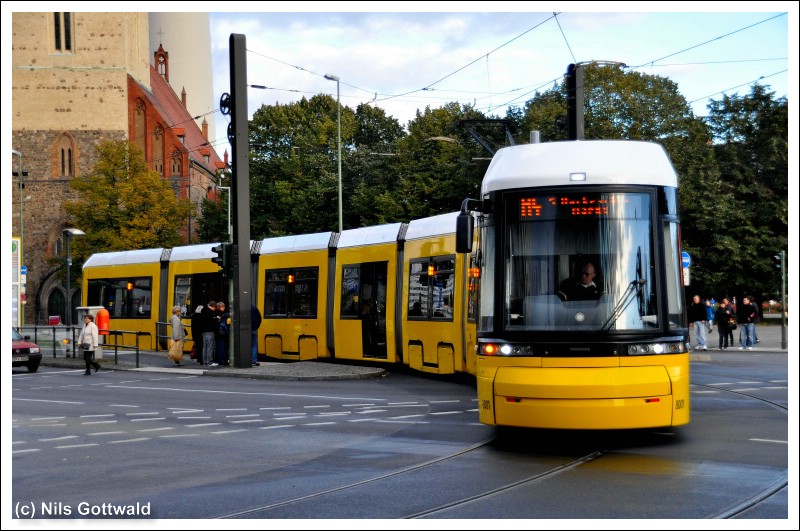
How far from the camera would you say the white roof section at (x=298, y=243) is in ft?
89.6

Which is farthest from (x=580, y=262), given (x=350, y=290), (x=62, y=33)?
(x=62, y=33)

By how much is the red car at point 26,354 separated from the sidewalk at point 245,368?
1.21 metres

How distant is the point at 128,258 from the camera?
3609 cm

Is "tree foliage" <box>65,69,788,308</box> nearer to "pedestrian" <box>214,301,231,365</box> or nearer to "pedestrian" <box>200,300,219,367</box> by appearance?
"pedestrian" <box>200,300,219,367</box>

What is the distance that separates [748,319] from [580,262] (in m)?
24.0

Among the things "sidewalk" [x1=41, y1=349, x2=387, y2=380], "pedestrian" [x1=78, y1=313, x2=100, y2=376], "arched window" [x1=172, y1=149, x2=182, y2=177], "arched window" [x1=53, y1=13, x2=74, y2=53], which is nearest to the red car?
"sidewalk" [x1=41, y1=349, x2=387, y2=380]

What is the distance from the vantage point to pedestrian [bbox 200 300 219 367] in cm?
2820

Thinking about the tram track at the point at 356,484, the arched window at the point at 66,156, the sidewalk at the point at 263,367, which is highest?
the arched window at the point at 66,156

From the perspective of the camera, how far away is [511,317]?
11.6 metres

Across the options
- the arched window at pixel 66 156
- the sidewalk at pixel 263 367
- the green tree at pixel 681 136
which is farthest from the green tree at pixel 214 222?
the sidewalk at pixel 263 367

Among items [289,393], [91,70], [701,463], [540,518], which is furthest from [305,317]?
[91,70]

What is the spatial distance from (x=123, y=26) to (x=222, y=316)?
5443 centimetres

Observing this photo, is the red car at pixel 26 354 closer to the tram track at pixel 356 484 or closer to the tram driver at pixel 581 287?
the tram track at pixel 356 484

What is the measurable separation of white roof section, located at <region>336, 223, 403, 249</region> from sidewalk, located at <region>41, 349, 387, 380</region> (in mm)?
2741
